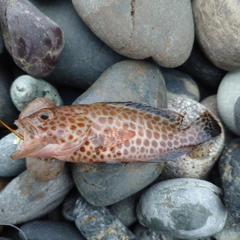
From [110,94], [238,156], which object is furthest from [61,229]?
[238,156]

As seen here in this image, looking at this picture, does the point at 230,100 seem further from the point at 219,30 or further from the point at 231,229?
the point at 231,229

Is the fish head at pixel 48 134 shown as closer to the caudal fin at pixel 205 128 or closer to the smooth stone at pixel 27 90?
the smooth stone at pixel 27 90

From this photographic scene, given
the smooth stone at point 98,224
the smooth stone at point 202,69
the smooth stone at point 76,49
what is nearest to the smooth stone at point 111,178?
the smooth stone at point 98,224

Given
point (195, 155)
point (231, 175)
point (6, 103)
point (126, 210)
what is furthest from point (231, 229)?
point (6, 103)

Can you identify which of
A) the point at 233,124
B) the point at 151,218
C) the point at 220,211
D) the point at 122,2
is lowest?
the point at 220,211

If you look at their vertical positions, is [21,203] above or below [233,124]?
above

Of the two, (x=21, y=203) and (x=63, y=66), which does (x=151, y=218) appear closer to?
(x=21, y=203)

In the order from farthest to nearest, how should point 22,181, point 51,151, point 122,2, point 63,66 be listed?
point 63,66 < point 22,181 < point 122,2 < point 51,151
